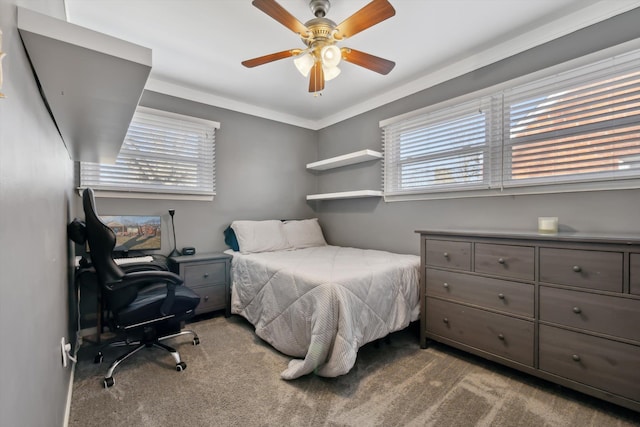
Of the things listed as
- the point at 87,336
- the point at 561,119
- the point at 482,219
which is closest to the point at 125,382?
the point at 87,336

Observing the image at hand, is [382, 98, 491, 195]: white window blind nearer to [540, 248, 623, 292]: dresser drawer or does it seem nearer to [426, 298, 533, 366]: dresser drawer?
[540, 248, 623, 292]: dresser drawer

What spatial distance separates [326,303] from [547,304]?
1.35m

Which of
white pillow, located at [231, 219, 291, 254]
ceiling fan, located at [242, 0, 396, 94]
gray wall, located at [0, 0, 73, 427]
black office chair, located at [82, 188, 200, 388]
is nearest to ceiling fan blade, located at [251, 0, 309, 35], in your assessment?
ceiling fan, located at [242, 0, 396, 94]

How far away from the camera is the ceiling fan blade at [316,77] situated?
83.2 inches

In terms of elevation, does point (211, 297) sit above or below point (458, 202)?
below

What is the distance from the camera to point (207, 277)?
9.75ft

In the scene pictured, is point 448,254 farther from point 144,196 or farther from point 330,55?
point 144,196

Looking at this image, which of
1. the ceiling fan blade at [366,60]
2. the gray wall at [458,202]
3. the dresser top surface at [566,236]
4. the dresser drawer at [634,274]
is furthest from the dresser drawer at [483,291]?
the ceiling fan blade at [366,60]

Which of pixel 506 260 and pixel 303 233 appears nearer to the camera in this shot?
pixel 506 260

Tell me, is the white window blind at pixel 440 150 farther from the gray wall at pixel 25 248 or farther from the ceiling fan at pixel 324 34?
the gray wall at pixel 25 248

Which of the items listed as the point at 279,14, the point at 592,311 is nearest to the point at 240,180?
the point at 279,14

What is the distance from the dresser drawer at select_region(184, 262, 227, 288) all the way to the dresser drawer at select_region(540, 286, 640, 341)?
8.89 feet

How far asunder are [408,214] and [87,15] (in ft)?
10.4

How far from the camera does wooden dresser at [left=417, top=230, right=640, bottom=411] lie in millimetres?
1539
